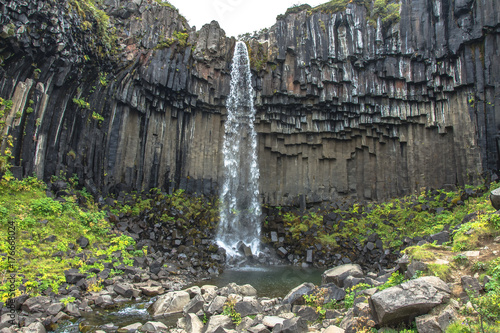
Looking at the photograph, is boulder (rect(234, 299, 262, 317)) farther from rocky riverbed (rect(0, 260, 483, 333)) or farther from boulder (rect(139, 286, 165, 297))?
boulder (rect(139, 286, 165, 297))

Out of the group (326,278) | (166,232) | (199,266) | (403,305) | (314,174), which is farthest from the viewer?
(314,174)

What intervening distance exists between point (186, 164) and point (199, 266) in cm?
843

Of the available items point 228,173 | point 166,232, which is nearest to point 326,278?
point 166,232

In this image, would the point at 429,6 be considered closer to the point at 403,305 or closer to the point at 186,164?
the point at 186,164

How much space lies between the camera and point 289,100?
21.8 m

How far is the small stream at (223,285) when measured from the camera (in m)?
7.52

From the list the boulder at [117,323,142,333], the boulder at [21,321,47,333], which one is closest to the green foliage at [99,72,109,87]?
the boulder at [21,321,47,333]

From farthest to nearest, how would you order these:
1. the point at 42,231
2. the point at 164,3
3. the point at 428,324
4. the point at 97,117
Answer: the point at 164,3
the point at 97,117
the point at 42,231
the point at 428,324

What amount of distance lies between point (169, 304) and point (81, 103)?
12.0 meters

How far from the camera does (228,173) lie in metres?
22.3

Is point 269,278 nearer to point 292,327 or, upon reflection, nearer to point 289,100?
point 292,327

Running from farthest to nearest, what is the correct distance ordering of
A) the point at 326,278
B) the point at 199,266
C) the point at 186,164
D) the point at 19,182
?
1. the point at 186,164
2. the point at 199,266
3. the point at 19,182
4. the point at 326,278

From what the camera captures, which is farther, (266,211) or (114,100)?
(266,211)

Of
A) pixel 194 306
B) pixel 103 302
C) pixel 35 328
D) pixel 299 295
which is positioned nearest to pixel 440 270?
pixel 299 295
